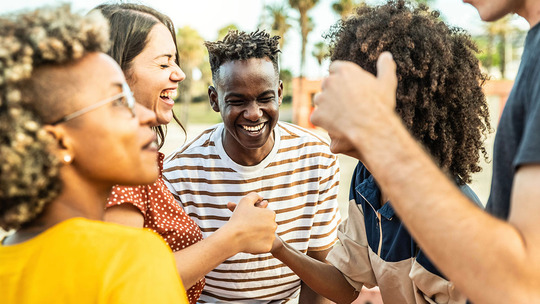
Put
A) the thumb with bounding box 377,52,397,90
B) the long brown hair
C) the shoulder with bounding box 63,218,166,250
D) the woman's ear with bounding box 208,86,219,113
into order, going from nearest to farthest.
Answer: the shoulder with bounding box 63,218,166,250
the thumb with bounding box 377,52,397,90
the long brown hair
the woman's ear with bounding box 208,86,219,113

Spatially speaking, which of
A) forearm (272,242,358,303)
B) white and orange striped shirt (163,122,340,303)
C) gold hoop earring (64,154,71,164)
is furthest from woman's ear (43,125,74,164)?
white and orange striped shirt (163,122,340,303)

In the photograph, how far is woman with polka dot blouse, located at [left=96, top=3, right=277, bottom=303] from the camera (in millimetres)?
1810

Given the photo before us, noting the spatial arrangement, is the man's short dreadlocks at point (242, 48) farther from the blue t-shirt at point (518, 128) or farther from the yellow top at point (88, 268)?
the yellow top at point (88, 268)

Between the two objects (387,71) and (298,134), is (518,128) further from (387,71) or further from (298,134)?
(298,134)

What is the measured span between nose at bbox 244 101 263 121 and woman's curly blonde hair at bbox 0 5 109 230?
1.72 metres

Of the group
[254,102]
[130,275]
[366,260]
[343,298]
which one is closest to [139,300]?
[130,275]

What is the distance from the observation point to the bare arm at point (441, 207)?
1.03 meters

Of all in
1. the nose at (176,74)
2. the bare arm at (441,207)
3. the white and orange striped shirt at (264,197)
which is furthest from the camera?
the white and orange striped shirt at (264,197)

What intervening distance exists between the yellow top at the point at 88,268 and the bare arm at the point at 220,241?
61 cm

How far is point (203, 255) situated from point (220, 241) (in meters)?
0.08

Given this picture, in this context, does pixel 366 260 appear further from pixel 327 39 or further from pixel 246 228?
pixel 327 39

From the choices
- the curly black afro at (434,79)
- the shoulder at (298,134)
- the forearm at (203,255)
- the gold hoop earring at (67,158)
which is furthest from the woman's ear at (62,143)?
the shoulder at (298,134)

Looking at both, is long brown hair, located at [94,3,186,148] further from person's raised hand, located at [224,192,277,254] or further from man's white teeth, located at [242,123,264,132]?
man's white teeth, located at [242,123,264,132]

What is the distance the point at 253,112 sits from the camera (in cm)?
299
